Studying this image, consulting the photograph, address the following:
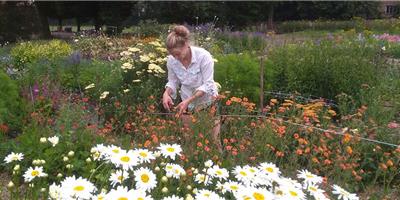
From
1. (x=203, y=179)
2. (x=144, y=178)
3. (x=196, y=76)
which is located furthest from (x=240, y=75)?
(x=144, y=178)

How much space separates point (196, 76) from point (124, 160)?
2.27 metres

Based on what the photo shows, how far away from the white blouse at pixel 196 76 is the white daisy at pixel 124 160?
6.57ft

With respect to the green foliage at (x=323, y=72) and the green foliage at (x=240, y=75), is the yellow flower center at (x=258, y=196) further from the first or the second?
the green foliage at (x=323, y=72)

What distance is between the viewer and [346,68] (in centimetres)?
665

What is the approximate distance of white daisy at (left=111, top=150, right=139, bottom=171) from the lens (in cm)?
199

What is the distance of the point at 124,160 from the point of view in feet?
6.63

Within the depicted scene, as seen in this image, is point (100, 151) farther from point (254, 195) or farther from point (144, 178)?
point (254, 195)


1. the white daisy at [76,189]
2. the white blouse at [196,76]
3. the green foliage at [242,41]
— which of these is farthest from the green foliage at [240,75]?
the green foliage at [242,41]

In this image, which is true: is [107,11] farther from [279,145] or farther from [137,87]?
[279,145]

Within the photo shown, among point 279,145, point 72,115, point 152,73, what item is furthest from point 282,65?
point 72,115

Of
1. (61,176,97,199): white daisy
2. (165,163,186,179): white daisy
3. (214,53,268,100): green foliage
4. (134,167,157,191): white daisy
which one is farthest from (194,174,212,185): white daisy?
(214,53,268,100): green foliage

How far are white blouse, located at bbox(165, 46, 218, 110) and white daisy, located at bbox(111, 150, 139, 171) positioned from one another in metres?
2.00

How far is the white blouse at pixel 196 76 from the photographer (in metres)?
4.09

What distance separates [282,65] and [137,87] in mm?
2461
